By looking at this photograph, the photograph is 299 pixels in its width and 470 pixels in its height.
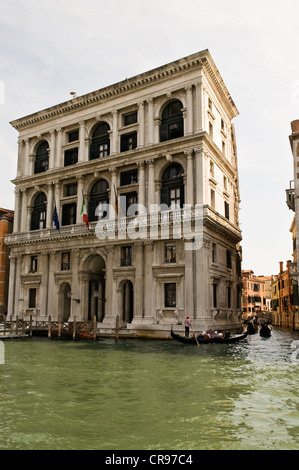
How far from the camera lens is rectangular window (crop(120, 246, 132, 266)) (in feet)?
98.8

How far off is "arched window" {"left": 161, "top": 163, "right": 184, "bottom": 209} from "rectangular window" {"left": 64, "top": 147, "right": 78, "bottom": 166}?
30.6 ft

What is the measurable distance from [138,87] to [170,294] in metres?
15.9

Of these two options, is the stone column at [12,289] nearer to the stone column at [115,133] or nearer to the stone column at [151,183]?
the stone column at [115,133]

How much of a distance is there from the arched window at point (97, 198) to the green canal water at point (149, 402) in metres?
15.3

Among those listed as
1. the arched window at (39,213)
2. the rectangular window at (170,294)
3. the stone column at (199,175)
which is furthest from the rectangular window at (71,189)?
the rectangular window at (170,294)

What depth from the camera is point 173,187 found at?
29516mm

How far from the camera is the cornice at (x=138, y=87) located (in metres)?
29.1

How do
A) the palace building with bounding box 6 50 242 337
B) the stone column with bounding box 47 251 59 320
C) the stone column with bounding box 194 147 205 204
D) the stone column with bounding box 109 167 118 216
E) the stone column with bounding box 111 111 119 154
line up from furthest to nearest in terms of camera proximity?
the stone column with bounding box 47 251 59 320 < the stone column with bounding box 111 111 119 154 < the stone column with bounding box 109 167 118 216 < the palace building with bounding box 6 50 242 337 < the stone column with bounding box 194 147 205 204

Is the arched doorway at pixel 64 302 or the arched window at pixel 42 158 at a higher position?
the arched window at pixel 42 158

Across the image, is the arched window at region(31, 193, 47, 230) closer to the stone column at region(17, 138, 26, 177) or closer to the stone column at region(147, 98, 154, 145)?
the stone column at region(17, 138, 26, 177)

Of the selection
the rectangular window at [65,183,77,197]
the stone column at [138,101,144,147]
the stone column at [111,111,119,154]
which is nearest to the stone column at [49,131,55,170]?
the rectangular window at [65,183,77,197]

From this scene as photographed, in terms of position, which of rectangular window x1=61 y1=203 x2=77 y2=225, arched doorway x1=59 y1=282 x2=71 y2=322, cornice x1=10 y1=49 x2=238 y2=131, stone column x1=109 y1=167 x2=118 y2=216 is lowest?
arched doorway x1=59 y1=282 x2=71 y2=322

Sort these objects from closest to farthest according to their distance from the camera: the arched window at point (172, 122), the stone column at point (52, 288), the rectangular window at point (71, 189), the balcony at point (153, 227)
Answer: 1. the balcony at point (153, 227)
2. the arched window at point (172, 122)
3. the stone column at point (52, 288)
4. the rectangular window at point (71, 189)

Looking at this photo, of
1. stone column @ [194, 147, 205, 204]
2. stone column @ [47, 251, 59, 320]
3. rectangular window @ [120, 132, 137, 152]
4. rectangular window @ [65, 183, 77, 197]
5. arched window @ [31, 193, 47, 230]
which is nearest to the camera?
stone column @ [194, 147, 205, 204]
